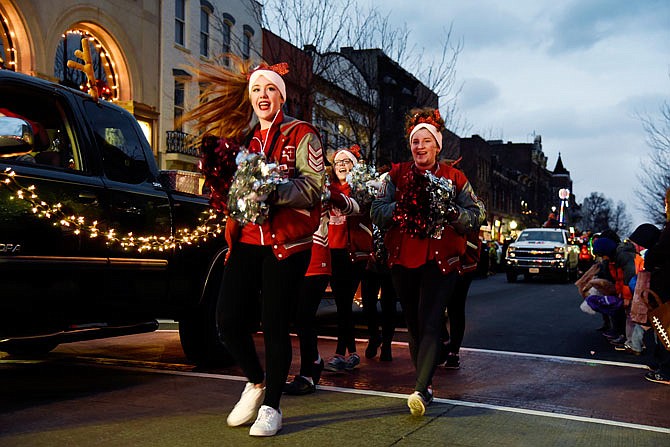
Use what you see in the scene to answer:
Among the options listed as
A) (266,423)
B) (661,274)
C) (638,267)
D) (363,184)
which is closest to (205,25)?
(638,267)

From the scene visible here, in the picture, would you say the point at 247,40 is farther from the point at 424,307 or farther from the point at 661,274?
the point at 424,307

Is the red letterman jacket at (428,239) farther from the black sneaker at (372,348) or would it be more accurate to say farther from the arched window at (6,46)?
the arched window at (6,46)

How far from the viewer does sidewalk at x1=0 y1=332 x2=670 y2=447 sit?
14.1 feet

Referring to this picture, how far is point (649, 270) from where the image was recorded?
698 cm

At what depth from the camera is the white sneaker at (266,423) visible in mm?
4242

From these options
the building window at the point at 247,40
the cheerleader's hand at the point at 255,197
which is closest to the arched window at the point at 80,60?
the building window at the point at 247,40

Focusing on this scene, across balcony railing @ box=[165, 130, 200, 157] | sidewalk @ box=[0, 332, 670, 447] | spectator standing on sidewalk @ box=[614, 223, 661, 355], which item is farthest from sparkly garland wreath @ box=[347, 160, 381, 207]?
balcony railing @ box=[165, 130, 200, 157]

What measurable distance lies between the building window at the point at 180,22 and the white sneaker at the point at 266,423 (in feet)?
71.8

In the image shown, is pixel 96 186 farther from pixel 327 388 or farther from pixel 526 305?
pixel 526 305

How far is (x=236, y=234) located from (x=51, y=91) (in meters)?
1.98

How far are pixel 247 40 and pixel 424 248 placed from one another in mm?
23494

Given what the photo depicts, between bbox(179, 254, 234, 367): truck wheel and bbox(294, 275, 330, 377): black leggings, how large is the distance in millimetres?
A: 941

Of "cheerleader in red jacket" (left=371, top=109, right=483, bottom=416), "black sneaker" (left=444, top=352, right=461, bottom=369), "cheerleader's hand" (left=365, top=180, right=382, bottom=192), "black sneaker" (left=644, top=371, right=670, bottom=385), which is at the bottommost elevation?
"black sneaker" (left=644, top=371, right=670, bottom=385)

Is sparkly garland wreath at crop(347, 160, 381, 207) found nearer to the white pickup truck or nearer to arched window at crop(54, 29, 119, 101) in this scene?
arched window at crop(54, 29, 119, 101)
